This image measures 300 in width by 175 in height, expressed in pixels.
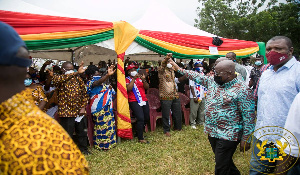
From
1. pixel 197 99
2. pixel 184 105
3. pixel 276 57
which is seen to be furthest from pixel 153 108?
pixel 276 57

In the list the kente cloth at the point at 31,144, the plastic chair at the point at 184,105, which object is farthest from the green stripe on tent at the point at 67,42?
the kente cloth at the point at 31,144

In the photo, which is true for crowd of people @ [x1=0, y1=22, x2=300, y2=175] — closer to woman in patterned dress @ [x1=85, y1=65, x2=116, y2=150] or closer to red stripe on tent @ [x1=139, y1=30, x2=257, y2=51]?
woman in patterned dress @ [x1=85, y1=65, x2=116, y2=150]

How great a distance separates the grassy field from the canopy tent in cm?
51

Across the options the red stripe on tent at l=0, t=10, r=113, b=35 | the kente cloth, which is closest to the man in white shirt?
the red stripe on tent at l=0, t=10, r=113, b=35

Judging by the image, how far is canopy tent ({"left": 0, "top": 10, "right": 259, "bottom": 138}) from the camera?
331 centimetres

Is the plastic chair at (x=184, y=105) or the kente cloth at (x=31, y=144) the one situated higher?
the kente cloth at (x=31, y=144)

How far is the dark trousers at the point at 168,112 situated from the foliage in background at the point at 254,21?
1324 cm

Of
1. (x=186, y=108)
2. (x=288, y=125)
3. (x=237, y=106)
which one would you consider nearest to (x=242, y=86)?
(x=237, y=106)

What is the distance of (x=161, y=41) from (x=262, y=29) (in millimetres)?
14070

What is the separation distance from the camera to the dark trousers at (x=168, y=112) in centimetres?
489

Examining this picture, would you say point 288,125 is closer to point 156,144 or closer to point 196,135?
point 156,144

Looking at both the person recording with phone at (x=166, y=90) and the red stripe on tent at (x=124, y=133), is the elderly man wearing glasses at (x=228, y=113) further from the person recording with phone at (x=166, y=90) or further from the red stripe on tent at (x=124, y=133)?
the person recording with phone at (x=166, y=90)

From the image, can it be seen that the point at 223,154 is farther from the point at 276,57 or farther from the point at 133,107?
the point at 133,107

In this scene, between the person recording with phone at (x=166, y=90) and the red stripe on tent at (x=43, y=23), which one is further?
the person recording with phone at (x=166, y=90)
